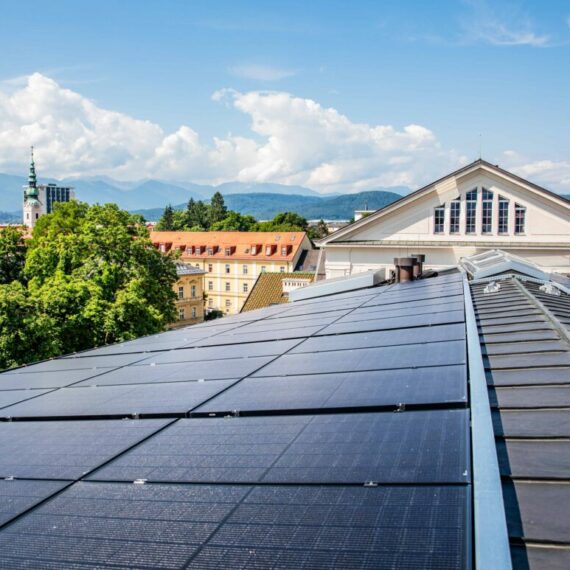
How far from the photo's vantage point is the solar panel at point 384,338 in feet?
25.9

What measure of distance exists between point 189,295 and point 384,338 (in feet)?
217

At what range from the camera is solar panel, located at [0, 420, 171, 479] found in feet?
15.3

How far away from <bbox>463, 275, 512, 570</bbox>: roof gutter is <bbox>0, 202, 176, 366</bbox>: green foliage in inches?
1086

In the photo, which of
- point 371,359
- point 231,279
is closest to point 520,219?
point 371,359

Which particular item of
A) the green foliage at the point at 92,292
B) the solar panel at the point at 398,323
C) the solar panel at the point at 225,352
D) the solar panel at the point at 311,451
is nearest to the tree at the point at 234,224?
the green foliage at the point at 92,292

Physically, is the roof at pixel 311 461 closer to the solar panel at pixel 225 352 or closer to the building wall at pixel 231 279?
the solar panel at pixel 225 352

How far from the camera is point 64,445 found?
5.27 m

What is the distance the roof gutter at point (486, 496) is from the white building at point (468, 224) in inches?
1161

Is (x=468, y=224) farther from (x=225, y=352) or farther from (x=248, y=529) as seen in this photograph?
(x=248, y=529)

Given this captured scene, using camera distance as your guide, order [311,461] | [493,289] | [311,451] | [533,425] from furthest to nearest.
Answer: [493,289]
[533,425]
[311,451]
[311,461]

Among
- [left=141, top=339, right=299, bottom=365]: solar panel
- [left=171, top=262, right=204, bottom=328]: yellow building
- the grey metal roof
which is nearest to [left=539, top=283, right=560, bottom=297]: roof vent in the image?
the grey metal roof

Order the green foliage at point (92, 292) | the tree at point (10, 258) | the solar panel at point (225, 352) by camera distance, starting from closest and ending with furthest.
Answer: the solar panel at point (225, 352)
the green foliage at point (92, 292)
the tree at point (10, 258)

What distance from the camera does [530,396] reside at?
5.22m

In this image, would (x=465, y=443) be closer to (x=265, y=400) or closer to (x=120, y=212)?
(x=265, y=400)
